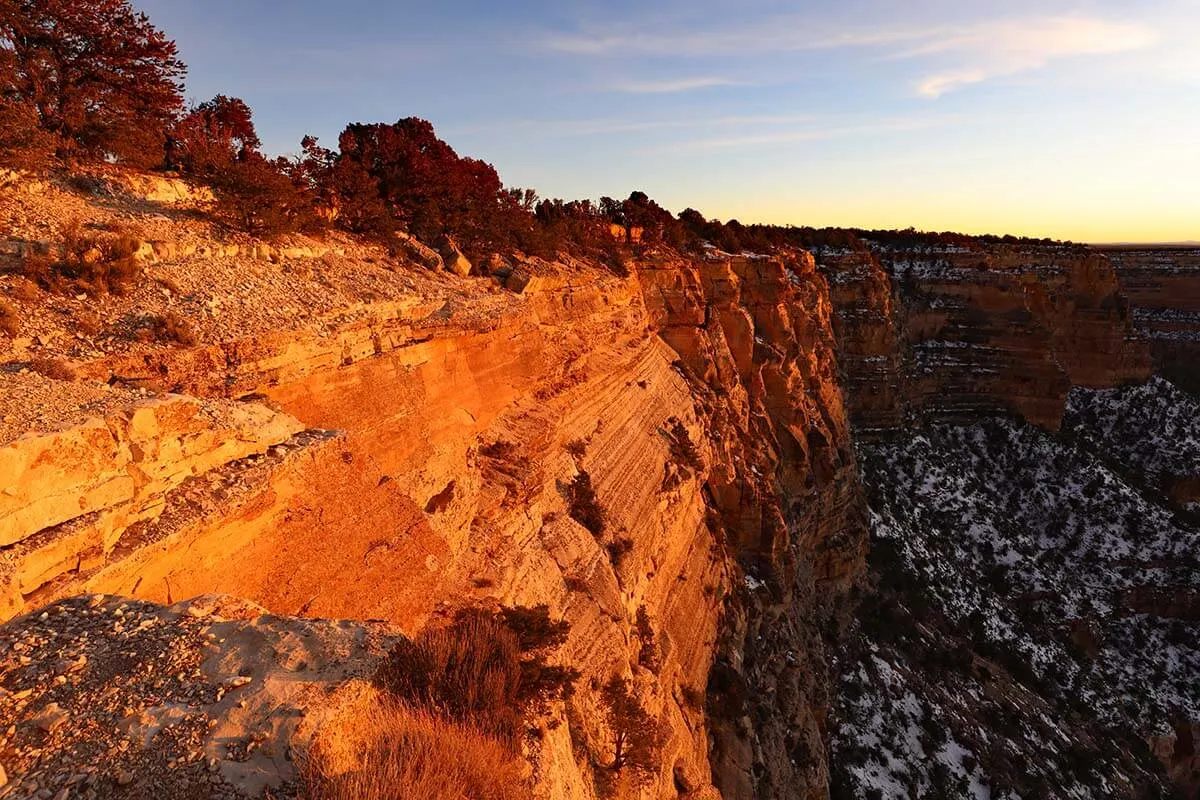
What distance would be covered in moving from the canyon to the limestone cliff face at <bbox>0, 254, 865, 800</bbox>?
39 mm

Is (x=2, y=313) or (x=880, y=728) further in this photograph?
(x=880, y=728)

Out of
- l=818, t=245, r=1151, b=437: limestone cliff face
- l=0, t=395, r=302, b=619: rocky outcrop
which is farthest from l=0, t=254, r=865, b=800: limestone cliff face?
l=818, t=245, r=1151, b=437: limestone cliff face

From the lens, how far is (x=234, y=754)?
10.6ft

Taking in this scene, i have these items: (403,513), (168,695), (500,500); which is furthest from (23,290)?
(500,500)

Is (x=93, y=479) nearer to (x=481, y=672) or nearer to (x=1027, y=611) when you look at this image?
(x=481, y=672)

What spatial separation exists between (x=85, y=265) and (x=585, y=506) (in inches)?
316

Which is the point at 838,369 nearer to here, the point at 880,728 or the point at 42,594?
the point at 880,728

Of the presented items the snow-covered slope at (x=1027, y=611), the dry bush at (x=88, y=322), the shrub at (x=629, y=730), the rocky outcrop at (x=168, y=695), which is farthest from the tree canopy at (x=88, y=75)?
the snow-covered slope at (x=1027, y=611)

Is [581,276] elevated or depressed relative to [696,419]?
elevated

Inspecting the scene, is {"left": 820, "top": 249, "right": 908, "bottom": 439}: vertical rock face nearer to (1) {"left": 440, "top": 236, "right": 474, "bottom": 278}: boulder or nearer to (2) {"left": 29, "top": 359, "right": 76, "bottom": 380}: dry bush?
(1) {"left": 440, "top": 236, "right": 474, "bottom": 278}: boulder

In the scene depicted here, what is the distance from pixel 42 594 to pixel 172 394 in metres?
1.90

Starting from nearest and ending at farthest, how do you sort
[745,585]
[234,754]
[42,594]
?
[234,754], [42,594], [745,585]

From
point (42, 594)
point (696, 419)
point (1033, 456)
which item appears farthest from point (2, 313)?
point (1033, 456)

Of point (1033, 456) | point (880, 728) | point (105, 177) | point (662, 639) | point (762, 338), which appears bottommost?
point (880, 728)
